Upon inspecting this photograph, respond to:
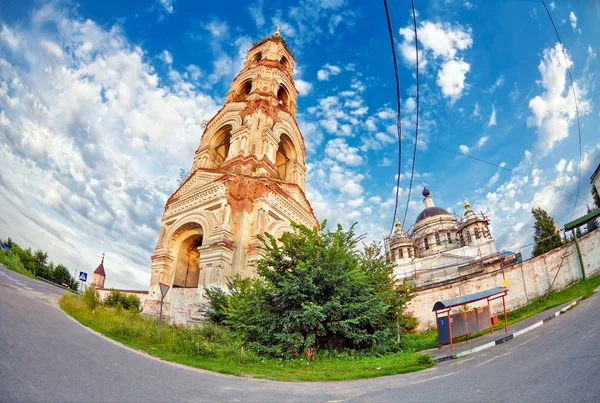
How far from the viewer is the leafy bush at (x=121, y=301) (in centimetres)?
1480

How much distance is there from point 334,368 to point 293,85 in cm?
2590

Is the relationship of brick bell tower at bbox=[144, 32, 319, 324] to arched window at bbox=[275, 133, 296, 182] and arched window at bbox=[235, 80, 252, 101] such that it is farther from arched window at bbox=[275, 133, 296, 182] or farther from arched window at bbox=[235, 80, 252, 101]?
arched window at bbox=[235, 80, 252, 101]

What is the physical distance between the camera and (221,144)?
2391cm

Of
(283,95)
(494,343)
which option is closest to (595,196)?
(494,343)

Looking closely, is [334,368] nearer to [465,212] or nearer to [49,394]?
[49,394]

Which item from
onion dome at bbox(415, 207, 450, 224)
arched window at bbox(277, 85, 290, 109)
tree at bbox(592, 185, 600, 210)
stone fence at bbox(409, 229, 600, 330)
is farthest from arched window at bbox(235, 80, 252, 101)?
onion dome at bbox(415, 207, 450, 224)

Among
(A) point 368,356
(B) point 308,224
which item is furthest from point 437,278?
(A) point 368,356

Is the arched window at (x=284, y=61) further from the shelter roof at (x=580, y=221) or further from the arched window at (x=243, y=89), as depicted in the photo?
the shelter roof at (x=580, y=221)

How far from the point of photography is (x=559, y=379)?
14.8ft

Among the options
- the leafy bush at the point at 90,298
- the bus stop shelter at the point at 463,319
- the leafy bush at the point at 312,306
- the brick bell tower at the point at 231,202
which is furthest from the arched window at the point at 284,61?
the bus stop shelter at the point at 463,319

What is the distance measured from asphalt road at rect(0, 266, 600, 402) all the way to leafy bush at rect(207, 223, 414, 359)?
236cm

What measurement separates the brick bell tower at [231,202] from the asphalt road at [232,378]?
816 centimetres

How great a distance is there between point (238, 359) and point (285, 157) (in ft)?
61.5

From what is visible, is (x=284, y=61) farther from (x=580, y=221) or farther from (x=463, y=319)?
(x=463, y=319)
